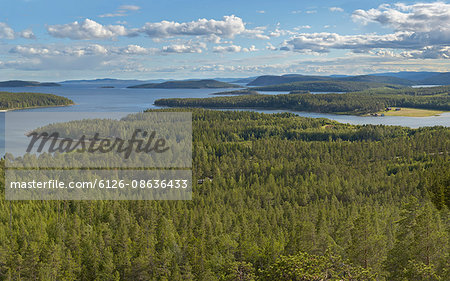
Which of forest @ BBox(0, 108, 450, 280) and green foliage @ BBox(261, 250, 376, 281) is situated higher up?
green foliage @ BBox(261, 250, 376, 281)

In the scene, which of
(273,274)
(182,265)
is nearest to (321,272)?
(273,274)

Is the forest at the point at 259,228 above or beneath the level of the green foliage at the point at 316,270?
beneath

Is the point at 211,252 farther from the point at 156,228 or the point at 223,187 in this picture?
the point at 223,187

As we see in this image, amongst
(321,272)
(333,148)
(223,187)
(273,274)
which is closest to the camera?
(321,272)

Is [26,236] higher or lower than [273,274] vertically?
lower

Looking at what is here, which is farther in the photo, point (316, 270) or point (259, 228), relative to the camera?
point (259, 228)

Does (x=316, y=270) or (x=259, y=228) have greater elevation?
(x=316, y=270)

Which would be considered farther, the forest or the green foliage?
the forest

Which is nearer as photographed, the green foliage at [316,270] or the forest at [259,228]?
the green foliage at [316,270]
